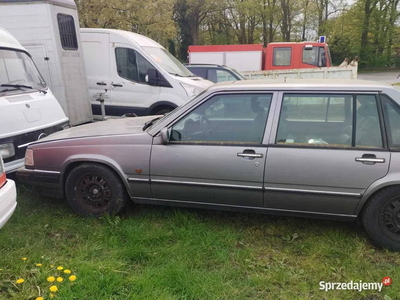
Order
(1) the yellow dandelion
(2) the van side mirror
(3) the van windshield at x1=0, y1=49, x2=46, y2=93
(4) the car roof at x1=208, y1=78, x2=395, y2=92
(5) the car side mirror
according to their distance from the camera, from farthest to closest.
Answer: (2) the van side mirror
(3) the van windshield at x1=0, y1=49, x2=46, y2=93
(5) the car side mirror
(4) the car roof at x1=208, y1=78, x2=395, y2=92
(1) the yellow dandelion

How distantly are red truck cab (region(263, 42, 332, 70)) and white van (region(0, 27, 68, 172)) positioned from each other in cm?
1124

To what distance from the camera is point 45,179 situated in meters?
3.72

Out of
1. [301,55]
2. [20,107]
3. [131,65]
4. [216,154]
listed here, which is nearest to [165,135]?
[216,154]

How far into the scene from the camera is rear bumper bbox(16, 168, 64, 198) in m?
3.69

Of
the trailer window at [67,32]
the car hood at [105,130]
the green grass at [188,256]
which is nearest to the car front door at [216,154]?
the green grass at [188,256]

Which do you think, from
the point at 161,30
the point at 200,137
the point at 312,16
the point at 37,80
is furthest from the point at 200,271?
the point at 312,16

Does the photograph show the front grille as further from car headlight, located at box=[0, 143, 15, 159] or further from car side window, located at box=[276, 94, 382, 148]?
car side window, located at box=[276, 94, 382, 148]

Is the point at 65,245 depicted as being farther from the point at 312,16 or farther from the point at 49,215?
the point at 312,16

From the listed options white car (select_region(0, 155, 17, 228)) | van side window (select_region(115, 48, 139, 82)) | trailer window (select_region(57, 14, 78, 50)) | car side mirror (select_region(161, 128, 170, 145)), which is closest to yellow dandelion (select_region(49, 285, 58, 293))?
white car (select_region(0, 155, 17, 228))

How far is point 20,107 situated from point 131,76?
3.04 metres

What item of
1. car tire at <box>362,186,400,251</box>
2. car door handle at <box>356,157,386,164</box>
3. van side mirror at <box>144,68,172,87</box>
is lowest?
car tire at <box>362,186,400,251</box>

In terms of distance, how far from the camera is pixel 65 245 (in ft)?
10.6

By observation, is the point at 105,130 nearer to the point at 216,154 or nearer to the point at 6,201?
the point at 6,201

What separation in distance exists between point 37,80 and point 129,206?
2.76 metres
